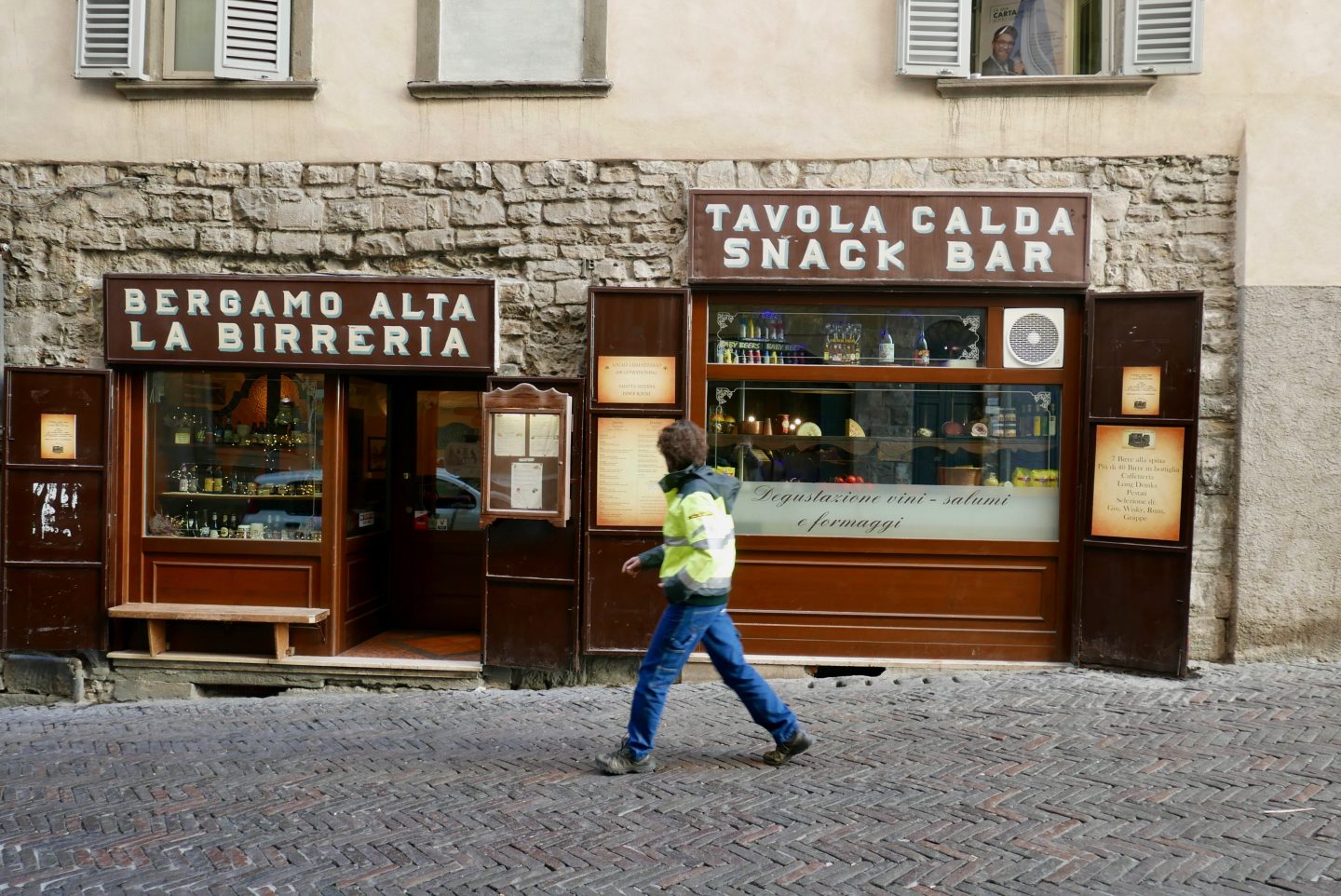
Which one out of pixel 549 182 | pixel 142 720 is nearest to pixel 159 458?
pixel 142 720

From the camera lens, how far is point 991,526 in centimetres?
708

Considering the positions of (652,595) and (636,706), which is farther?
(652,595)

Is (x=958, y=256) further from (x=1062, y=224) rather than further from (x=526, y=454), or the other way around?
(x=526, y=454)

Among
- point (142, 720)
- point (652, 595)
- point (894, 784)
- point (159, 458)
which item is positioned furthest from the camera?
point (159, 458)

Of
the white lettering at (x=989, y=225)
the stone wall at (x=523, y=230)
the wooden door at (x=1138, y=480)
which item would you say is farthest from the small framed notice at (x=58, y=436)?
the wooden door at (x=1138, y=480)

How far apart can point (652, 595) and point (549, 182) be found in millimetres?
2773

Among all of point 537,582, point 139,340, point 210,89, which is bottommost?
point 537,582

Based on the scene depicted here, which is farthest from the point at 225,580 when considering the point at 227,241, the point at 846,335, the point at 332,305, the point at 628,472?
the point at 846,335

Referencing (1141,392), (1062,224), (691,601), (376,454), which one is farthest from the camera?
(376,454)

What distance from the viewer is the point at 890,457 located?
716 cm

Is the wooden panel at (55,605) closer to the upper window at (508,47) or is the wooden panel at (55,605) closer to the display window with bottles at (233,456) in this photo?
the display window with bottles at (233,456)

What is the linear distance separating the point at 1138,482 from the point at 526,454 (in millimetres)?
3787

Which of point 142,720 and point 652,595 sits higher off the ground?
point 652,595

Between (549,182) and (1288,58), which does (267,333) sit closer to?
(549,182)
